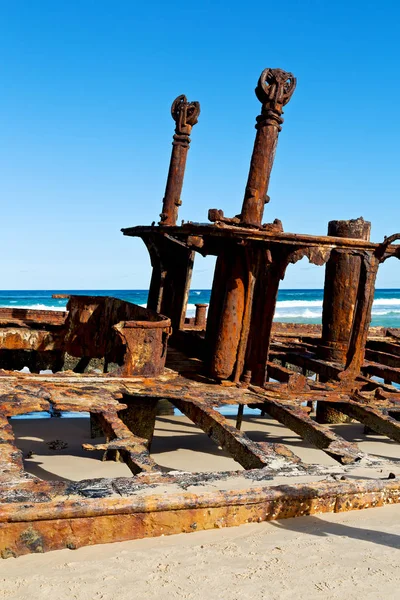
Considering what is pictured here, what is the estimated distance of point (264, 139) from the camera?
263 inches

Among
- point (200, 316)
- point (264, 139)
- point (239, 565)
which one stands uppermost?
point (264, 139)

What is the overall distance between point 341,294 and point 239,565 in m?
5.78

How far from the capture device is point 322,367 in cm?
786

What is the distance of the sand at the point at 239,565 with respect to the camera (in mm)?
2990

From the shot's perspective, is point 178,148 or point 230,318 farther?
point 178,148

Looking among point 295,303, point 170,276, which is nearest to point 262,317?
point 170,276

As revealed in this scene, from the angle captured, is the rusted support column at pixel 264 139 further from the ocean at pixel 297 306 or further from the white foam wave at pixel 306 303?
the white foam wave at pixel 306 303

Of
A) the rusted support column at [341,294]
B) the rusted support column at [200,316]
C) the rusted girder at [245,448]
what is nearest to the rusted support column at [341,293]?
the rusted support column at [341,294]

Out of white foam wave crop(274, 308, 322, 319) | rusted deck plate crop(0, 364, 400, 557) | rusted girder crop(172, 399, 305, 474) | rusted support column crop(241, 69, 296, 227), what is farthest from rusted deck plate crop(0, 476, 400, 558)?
white foam wave crop(274, 308, 322, 319)

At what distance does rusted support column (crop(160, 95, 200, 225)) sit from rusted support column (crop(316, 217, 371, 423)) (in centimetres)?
271

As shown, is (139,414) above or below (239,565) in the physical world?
above

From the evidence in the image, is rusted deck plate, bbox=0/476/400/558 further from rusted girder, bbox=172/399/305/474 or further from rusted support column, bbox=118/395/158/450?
rusted support column, bbox=118/395/158/450

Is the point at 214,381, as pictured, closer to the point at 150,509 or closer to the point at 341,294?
the point at 341,294

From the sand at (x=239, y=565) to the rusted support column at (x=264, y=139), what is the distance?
346 cm
